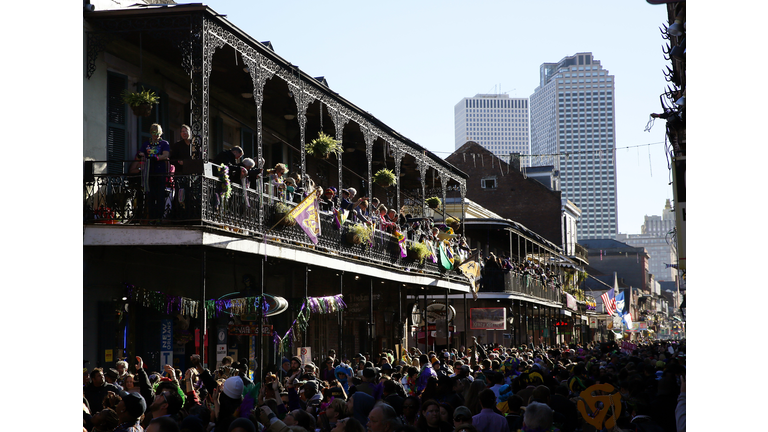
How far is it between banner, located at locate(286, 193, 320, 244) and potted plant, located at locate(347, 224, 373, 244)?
8.69ft

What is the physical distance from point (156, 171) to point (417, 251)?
11666 millimetres

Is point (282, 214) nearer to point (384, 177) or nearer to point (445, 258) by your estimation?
point (384, 177)

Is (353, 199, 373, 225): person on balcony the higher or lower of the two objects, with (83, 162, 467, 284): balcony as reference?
higher

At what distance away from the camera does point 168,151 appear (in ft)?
44.9

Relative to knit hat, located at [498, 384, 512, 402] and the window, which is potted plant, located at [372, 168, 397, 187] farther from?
the window

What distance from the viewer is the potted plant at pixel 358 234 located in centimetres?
1933

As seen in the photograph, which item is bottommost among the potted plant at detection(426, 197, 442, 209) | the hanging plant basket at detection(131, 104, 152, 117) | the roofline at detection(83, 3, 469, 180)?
the potted plant at detection(426, 197, 442, 209)

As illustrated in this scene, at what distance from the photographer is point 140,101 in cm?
1436

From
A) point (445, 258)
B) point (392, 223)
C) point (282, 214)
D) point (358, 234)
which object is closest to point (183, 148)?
point (282, 214)

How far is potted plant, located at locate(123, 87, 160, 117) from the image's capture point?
14.3 metres

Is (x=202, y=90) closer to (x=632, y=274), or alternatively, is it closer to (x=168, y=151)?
(x=168, y=151)

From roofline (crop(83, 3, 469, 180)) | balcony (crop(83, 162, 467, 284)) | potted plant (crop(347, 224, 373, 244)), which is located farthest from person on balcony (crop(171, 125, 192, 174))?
potted plant (crop(347, 224, 373, 244))
